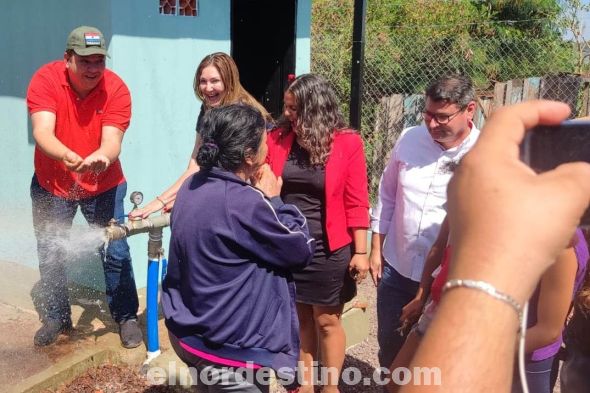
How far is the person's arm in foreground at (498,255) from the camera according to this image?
84 centimetres

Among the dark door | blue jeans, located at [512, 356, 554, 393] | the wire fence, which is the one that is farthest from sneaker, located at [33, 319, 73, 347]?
the wire fence

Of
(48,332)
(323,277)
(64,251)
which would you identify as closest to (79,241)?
(64,251)

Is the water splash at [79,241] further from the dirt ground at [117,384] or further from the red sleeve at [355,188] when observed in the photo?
the red sleeve at [355,188]

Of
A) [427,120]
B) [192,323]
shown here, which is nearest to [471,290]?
[192,323]

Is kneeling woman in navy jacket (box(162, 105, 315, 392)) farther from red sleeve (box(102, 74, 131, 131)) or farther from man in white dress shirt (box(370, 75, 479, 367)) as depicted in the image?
red sleeve (box(102, 74, 131, 131))

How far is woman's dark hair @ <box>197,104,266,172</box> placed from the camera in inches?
98.4

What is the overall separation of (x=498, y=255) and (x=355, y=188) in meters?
2.60

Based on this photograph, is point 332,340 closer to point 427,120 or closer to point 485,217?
point 427,120

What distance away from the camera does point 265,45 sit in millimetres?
5922

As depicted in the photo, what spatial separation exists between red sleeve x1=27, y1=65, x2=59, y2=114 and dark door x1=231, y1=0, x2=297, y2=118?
2506 millimetres

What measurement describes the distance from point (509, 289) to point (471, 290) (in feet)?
0.17

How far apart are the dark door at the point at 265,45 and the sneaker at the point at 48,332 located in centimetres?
312

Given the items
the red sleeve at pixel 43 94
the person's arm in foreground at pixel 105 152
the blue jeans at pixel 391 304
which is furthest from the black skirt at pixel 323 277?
the red sleeve at pixel 43 94

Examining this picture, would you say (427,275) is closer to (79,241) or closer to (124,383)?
(124,383)
